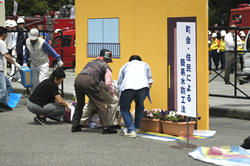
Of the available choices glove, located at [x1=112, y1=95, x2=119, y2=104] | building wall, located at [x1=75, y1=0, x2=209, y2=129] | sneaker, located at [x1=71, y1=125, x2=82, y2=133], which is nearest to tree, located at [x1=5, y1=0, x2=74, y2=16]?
building wall, located at [x1=75, y1=0, x2=209, y2=129]

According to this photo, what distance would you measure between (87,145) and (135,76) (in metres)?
1.52

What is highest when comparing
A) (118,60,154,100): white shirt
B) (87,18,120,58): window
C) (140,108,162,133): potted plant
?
(87,18,120,58): window

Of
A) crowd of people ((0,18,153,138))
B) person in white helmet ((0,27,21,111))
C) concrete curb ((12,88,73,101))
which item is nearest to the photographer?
crowd of people ((0,18,153,138))

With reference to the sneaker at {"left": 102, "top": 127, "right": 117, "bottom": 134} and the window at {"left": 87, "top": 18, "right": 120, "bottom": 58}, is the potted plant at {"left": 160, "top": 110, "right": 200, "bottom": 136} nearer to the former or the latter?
the sneaker at {"left": 102, "top": 127, "right": 117, "bottom": 134}

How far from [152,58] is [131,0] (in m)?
1.28

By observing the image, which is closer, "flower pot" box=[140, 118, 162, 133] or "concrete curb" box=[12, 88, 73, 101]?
"flower pot" box=[140, 118, 162, 133]

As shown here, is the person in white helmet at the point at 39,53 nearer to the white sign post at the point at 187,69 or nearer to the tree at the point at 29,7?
the white sign post at the point at 187,69

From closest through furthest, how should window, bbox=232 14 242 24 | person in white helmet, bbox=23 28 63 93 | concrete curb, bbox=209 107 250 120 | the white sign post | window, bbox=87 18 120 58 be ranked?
the white sign post, window, bbox=87 18 120 58, concrete curb, bbox=209 107 250 120, person in white helmet, bbox=23 28 63 93, window, bbox=232 14 242 24

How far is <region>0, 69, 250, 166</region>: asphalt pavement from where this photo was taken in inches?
314

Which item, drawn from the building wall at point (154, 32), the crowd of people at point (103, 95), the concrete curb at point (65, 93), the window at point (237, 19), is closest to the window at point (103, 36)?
the building wall at point (154, 32)

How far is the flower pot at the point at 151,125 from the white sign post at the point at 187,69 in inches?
47.3

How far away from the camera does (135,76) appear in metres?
9.82

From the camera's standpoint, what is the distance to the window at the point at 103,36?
11.7 m

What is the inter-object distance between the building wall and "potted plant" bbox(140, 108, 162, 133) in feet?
1.51
